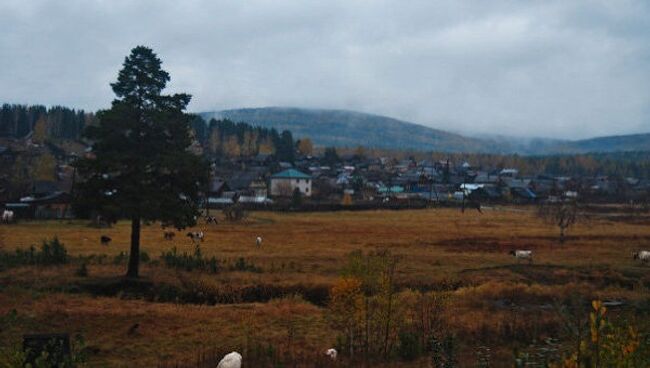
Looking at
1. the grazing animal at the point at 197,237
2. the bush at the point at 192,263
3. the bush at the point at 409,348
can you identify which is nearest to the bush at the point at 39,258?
the bush at the point at 192,263

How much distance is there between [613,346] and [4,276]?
3095 centimetres

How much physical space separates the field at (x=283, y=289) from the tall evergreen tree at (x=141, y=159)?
3.79 meters

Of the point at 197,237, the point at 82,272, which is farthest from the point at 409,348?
the point at 197,237

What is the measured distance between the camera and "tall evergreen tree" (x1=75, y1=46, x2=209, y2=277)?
94.2ft

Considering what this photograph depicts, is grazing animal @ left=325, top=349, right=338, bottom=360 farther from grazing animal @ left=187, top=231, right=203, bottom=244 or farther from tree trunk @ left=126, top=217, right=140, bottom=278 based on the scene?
grazing animal @ left=187, top=231, right=203, bottom=244

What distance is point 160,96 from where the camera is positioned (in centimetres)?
3014

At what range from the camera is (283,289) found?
29781 mm

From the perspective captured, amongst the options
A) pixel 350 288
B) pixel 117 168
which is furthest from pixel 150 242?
pixel 350 288

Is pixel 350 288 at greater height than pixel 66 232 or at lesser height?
greater

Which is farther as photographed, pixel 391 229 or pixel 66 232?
pixel 391 229

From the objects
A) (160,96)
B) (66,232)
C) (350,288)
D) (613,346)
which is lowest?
(66,232)

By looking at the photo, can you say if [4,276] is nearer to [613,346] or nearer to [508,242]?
[613,346]

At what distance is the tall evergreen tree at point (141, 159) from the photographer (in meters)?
28.7

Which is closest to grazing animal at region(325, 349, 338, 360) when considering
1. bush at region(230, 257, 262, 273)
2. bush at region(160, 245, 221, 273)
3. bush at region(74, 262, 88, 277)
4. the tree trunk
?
the tree trunk
